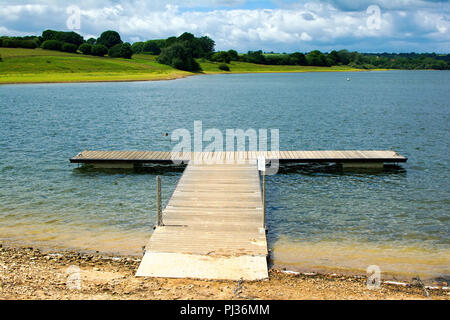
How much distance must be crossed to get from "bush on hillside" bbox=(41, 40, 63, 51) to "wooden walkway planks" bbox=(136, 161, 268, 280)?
15431cm

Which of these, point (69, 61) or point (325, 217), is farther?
point (69, 61)

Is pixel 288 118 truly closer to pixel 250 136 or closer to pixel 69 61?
pixel 250 136

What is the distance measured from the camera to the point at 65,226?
15891 millimetres

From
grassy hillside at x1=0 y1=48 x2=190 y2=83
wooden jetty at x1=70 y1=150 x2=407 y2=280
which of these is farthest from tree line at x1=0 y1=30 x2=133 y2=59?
wooden jetty at x1=70 y1=150 x2=407 y2=280

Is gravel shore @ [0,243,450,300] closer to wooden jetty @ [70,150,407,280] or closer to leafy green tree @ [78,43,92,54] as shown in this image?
wooden jetty @ [70,150,407,280]

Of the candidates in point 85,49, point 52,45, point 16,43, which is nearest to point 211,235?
point 16,43

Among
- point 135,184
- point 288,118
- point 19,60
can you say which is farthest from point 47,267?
point 19,60

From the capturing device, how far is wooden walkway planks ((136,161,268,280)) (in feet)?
37.2

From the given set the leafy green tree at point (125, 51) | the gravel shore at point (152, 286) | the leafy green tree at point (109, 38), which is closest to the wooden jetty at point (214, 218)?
the gravel shore at point (152, 286)

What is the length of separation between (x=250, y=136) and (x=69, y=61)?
348ft

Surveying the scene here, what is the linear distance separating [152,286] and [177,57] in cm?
15824

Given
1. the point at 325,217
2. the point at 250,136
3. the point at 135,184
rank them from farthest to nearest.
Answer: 1. the point at 250,136
2. the point at 135,184
3. the point at 325,217

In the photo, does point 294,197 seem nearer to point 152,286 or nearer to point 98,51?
point 152,286
